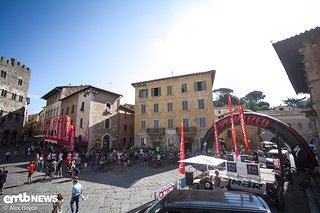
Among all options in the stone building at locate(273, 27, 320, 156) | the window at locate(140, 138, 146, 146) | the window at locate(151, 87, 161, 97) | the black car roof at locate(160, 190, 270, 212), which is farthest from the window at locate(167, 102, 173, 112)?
the black car roof at locate(160, 190, 270, 212)

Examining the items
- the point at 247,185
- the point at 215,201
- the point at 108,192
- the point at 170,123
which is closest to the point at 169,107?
the point at 170,123

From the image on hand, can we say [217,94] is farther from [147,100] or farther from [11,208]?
[11,208]

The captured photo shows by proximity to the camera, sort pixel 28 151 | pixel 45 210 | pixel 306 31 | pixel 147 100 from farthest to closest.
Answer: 1. pixel 147 100
2. pixel 28 151
3. pixel 45 210
4. pixel 306 31

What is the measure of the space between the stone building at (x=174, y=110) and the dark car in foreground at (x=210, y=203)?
18.8 metres

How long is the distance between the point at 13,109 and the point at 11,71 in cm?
801

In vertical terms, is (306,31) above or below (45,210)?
above

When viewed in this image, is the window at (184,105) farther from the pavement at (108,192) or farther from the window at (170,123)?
the pavement at (108,192)

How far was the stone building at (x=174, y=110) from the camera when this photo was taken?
2306 cm

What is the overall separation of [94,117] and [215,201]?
77.5 ft

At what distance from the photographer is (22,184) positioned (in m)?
10.2

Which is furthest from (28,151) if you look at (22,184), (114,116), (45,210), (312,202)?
(312,202)

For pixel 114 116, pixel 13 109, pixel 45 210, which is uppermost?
pixel 13 109

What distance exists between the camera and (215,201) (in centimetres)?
365

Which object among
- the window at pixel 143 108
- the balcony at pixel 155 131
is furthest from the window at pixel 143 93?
the balcony at pixel 155 131
